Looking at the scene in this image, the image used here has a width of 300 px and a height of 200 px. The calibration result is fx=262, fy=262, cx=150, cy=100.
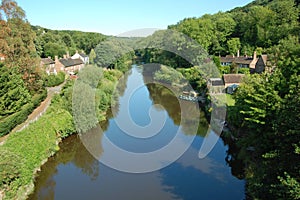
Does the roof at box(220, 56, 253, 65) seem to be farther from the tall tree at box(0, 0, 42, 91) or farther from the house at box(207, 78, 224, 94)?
the tall tree at box(0, 0, 42, 91)

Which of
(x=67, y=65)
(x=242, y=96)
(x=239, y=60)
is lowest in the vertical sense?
(x=242, y=96)

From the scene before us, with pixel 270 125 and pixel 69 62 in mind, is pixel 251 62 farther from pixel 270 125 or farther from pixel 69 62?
pixel 69 62

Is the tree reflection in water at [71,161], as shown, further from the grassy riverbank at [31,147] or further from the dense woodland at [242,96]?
the dense woodland at [242,96]

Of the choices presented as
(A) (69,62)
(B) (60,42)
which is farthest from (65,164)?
(B) (60,42)

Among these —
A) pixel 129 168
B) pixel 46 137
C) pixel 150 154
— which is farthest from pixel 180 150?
pixel 46 137

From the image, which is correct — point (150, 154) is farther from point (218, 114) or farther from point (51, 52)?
point (51, 52)

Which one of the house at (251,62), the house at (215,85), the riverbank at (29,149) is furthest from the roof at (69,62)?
the house at (215,85)

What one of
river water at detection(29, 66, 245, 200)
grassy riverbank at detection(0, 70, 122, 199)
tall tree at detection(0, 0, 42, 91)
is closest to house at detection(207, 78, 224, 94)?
river water at detection(29, 66, 245, 200)

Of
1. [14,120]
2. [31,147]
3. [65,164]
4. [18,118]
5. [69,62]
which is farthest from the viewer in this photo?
[69,62]
